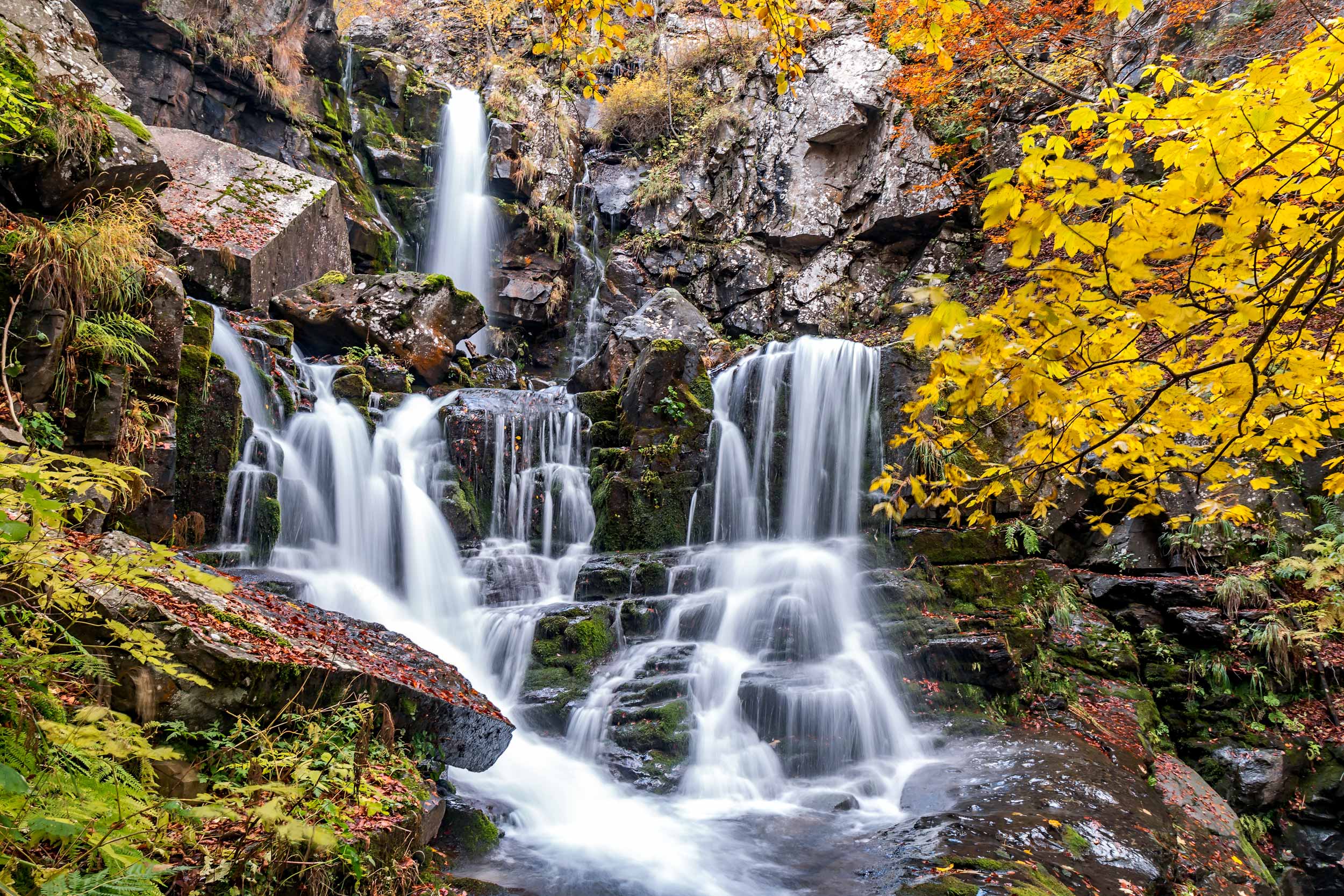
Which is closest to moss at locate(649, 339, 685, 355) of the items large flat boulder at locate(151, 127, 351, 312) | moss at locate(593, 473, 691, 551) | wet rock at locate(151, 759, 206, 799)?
moss at locate(593, 473, 691, 551)

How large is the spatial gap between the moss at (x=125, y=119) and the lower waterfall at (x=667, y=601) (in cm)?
359

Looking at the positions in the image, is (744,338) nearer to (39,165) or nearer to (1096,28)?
(1096,28)

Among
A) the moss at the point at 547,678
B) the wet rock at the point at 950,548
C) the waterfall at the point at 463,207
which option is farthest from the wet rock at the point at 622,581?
the waterfall at the point at 463,207

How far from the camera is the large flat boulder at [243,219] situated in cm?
1084

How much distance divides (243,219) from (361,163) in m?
6.59

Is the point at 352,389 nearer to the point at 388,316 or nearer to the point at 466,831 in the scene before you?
the point at 388,316

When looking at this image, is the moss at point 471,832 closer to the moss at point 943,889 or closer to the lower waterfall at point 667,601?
the lower waterfall at point 667,601

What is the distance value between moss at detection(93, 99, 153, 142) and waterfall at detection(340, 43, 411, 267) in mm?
9658

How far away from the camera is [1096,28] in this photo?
1454 cm

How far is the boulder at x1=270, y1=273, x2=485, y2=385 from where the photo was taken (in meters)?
12.4

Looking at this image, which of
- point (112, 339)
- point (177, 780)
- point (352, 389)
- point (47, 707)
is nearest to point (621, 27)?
point (47, 707)

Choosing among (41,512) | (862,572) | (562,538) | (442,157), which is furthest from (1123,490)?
(442,157)

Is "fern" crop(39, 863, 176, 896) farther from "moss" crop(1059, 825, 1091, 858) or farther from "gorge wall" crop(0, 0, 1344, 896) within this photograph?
"moss" crop(1059, 825, 1091, 858)

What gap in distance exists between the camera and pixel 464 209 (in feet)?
59.4
